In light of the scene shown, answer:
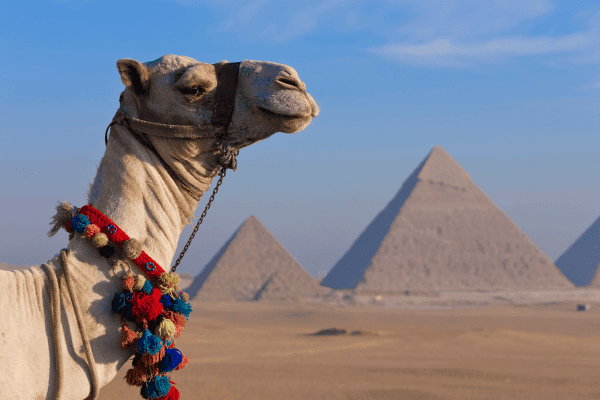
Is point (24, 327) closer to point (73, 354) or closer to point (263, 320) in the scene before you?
point (73, 354)

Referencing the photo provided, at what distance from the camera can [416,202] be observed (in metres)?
84.2

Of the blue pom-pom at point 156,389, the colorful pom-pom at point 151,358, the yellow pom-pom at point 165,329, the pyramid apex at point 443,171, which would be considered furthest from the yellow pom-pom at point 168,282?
the pyramid apex at point 443,171

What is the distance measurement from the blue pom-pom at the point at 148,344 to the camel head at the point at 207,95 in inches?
32.7

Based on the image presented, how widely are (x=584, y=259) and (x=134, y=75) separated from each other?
91.9 meters

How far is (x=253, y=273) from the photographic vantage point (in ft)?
248

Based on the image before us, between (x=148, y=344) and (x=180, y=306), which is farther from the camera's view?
(x=180, y=306)

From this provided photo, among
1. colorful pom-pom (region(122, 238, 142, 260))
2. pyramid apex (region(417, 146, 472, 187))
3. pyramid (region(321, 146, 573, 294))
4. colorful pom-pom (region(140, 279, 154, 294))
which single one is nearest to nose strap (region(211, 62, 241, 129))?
colorful pom-pom (region(122, 238, 142, 260))

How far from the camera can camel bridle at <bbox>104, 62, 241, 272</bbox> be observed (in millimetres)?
2641

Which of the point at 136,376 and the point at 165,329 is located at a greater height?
the point at 165,329

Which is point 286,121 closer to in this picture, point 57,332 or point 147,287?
point 147,287

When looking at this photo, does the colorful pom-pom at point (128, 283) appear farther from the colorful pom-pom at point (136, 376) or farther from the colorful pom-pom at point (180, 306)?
the colorful pom-pom at point (136, 376)

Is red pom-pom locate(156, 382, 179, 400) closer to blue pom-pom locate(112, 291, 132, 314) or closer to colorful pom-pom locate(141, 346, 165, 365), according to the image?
colorful pom-pom locate(141, 346, 165, 365)

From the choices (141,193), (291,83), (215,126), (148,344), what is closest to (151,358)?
(148,344)

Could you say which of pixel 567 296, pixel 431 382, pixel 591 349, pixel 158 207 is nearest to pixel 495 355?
pixel 591 349
